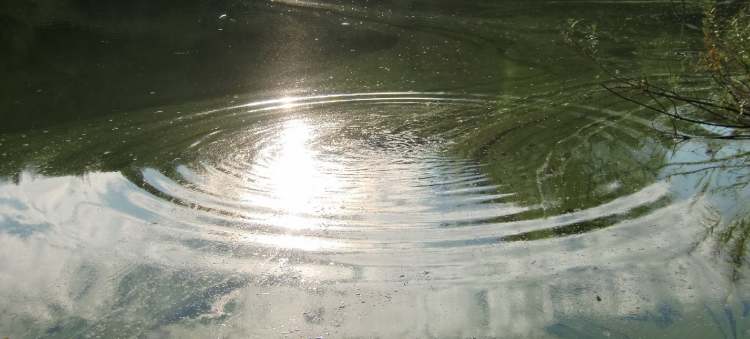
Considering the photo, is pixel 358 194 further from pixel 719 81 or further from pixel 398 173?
pixel 719 81

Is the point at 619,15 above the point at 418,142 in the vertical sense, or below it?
above

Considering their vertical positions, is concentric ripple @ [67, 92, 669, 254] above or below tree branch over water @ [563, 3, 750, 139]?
below

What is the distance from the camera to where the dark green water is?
221cm

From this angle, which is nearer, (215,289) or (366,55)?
(215,289)

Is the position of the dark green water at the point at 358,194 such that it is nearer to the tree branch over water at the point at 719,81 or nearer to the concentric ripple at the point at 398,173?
the concentric ripple at the point at 398,173

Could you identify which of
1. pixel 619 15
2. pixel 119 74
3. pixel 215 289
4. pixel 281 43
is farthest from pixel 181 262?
pixel 619 15

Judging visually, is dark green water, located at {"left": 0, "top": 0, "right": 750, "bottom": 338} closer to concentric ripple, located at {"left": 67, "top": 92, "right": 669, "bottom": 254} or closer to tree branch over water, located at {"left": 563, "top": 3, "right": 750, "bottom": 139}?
concentric ripple, located at {"left": 67, "top": 92, "right": 669, "bottom": 254}

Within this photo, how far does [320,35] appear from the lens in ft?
19.4

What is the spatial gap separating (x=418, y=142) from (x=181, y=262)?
5.11ft

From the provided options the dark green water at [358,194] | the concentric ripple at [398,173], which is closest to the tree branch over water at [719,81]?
the dark green water at [358,194]

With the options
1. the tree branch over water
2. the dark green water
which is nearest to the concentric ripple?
the dark green water

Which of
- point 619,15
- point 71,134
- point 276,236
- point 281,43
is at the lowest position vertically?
point 276,236

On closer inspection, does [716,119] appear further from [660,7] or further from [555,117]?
[660,7]

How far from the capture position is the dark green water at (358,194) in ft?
7.27
